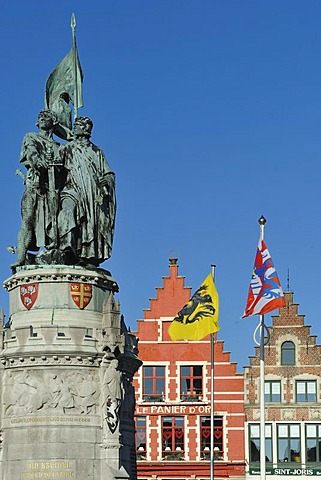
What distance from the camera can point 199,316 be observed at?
4772cm

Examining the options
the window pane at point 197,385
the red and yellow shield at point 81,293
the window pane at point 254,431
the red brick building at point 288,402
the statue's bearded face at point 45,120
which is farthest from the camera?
the window pane at point 197,385

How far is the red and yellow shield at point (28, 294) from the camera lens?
28.5m

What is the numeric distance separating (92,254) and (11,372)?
393 cm

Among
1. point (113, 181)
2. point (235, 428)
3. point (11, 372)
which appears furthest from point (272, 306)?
point (235, 428)

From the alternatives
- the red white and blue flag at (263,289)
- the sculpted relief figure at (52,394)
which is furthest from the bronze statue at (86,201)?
the red white and blue flag at (263,289)

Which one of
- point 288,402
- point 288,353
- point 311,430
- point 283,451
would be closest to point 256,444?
point 283,451

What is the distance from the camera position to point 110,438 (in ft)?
90.1

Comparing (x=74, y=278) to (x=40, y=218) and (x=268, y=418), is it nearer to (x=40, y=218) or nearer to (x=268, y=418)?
(x=40, y=218)

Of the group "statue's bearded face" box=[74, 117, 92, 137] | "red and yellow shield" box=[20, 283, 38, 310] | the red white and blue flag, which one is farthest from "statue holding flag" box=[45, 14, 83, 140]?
the red white and blue flag

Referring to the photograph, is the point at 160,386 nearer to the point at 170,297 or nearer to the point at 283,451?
the point at 170,297

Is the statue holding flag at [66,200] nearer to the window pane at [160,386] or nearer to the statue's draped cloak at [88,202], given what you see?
the statue's draped cloak at [88,202]

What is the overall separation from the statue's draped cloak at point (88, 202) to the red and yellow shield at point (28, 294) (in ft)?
5.09

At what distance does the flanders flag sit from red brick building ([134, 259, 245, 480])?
19.2 metres

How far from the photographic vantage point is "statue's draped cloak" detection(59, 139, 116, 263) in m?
29.7
